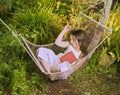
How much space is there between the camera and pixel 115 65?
20.6 feet

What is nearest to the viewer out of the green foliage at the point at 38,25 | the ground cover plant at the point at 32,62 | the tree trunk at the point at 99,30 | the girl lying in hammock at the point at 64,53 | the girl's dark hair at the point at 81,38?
the ground cover plant at the point at 32,62

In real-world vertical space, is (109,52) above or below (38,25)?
below

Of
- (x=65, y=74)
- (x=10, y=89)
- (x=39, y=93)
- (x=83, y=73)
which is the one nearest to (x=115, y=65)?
(x=83, y=73)

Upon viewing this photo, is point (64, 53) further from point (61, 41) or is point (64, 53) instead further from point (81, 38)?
point (81, 38)

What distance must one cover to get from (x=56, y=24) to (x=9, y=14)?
3.41 feet

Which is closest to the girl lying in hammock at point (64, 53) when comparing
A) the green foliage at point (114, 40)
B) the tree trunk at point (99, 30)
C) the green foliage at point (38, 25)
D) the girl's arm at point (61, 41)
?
Result: the girl's arm at point (61, 41)

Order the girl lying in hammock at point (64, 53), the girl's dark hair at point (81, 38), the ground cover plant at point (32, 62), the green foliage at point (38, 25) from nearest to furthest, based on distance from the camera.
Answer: the ground cover plant at point (32, 62)
the girl lying in hammock at point (64, 53)
the girl's dark hair at point (81, 38)
the green foliage at point (38, 25)

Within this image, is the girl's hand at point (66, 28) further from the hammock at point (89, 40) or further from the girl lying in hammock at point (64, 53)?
the hammock at point (89, 40)

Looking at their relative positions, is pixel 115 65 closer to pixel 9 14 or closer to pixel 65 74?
pixel 65 74

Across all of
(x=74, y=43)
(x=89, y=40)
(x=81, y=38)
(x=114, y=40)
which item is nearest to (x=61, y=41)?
(x=74, y=43)

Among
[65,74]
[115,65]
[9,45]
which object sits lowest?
[115,65]

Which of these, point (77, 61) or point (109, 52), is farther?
point (109, 52)

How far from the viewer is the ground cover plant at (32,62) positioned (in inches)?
210

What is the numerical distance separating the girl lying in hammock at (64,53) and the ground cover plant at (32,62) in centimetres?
24
